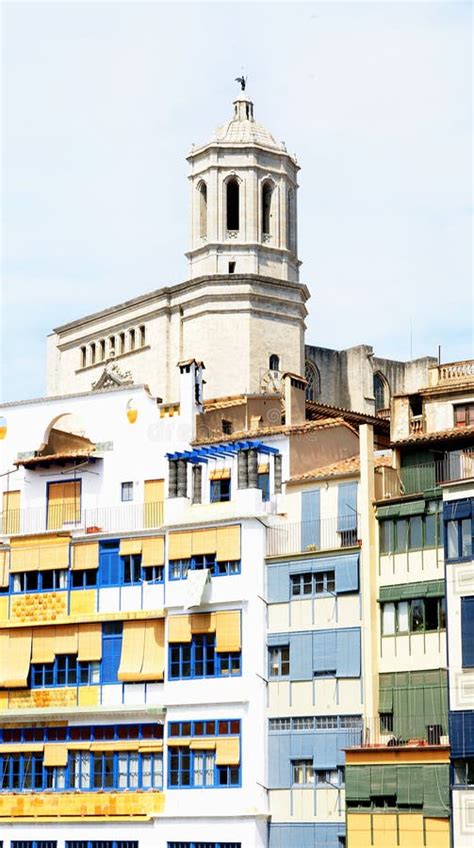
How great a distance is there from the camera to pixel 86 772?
61500mm

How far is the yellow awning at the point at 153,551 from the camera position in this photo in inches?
2429

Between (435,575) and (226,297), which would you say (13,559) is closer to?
(435,575)

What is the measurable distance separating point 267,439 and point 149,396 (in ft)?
17.4

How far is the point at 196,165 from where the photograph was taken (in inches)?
3858

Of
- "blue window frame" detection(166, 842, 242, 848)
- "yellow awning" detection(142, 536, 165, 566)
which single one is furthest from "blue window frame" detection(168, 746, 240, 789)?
"yellow awning" detection(142, 536, 165, 566)

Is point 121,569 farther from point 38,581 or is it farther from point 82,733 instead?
point 82,733

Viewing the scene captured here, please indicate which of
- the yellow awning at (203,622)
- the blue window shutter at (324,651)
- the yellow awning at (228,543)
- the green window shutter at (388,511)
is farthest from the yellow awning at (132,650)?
the green window shutter at (388,511)

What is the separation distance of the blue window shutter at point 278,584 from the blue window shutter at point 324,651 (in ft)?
5.82

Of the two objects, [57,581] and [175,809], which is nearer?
[175,809]

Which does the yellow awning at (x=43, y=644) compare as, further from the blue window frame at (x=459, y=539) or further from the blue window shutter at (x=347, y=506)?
the blue window frame at (x=459, y=539)

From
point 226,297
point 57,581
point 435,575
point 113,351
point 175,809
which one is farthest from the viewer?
point 113,351

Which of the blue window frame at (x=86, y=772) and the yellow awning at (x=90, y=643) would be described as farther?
the yellow awning at (x=90, y=643)

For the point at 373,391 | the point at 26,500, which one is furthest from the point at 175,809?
the point at 373,391

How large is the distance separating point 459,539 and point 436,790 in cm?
667
